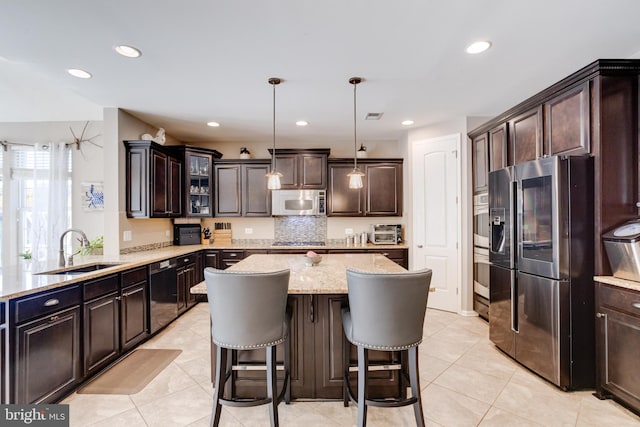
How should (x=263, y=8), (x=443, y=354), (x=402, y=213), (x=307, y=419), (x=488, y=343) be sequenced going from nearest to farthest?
1. (x=263, y=8)
2. (x=307, y=419)
3. (x=443, y=354)
4. (x=488, y=343)
5. (x=402, y=213)

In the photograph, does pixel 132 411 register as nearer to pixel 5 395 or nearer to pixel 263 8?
pixel 5 395

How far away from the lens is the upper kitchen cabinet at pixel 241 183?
4746mm

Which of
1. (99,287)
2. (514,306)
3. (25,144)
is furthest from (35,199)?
(514,306)

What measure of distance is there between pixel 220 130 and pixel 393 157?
9.32ft

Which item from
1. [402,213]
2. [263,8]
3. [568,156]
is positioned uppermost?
[263,8]

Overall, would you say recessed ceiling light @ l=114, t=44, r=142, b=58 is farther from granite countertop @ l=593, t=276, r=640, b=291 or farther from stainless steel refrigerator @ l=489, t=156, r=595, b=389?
granite countertop @ l=593, t=276, r=640, b=291

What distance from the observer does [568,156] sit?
221 centimetres

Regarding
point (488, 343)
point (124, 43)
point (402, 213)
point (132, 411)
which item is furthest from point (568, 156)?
point (132, 411)

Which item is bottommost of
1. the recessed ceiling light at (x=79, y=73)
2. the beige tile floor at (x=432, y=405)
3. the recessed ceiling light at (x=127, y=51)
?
the beige tile floor at (x=432, y=405)

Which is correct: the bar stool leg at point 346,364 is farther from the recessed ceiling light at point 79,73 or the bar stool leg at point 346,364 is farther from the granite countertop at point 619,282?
the recessed ceiling light at point 79,73

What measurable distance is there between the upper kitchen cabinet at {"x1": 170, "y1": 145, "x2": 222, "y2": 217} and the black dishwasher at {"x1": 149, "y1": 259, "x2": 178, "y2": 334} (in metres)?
1.14

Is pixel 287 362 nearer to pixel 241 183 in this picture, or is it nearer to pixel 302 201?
pixel 302 201

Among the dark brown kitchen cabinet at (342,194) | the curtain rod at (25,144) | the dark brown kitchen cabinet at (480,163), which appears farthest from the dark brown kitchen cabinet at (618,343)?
the curtain rod at (25,144)

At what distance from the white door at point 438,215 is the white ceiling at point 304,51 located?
0.62 metres
